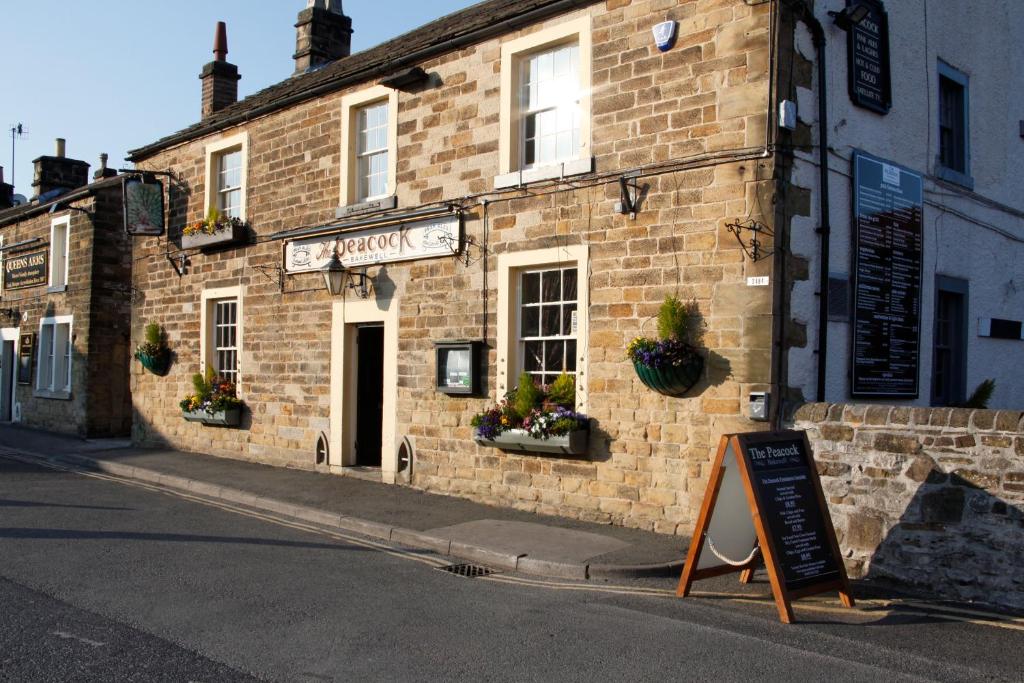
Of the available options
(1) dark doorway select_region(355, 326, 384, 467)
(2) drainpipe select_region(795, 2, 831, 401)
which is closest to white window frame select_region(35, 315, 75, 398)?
(1) dark doorway select_region(355, 326, 384, 467)

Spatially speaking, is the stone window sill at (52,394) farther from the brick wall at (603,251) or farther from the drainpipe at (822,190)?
the drainpipe at (822,190)

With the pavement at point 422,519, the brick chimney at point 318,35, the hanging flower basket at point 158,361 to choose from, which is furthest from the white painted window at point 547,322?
the hanging flower basket at point 158,361

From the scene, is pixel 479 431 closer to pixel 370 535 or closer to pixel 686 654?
pixel 370 535

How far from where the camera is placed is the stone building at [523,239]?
8.88m

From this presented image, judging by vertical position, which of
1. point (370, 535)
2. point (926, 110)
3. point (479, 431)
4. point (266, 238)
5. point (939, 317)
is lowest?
point (370, 535)

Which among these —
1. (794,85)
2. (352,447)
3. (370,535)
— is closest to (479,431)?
(370,535)

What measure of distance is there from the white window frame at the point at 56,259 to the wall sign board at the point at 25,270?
1.66 feet

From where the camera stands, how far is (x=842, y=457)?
312 inches

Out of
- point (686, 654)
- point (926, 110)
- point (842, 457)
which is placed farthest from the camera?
point (926, 110)

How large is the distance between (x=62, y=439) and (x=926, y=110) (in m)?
17.5

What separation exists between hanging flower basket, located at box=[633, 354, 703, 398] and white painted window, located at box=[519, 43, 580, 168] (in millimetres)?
2922

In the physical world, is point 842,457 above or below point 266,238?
below

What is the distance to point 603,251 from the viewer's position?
9953mm

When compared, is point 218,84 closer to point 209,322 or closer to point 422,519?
point 209,322
